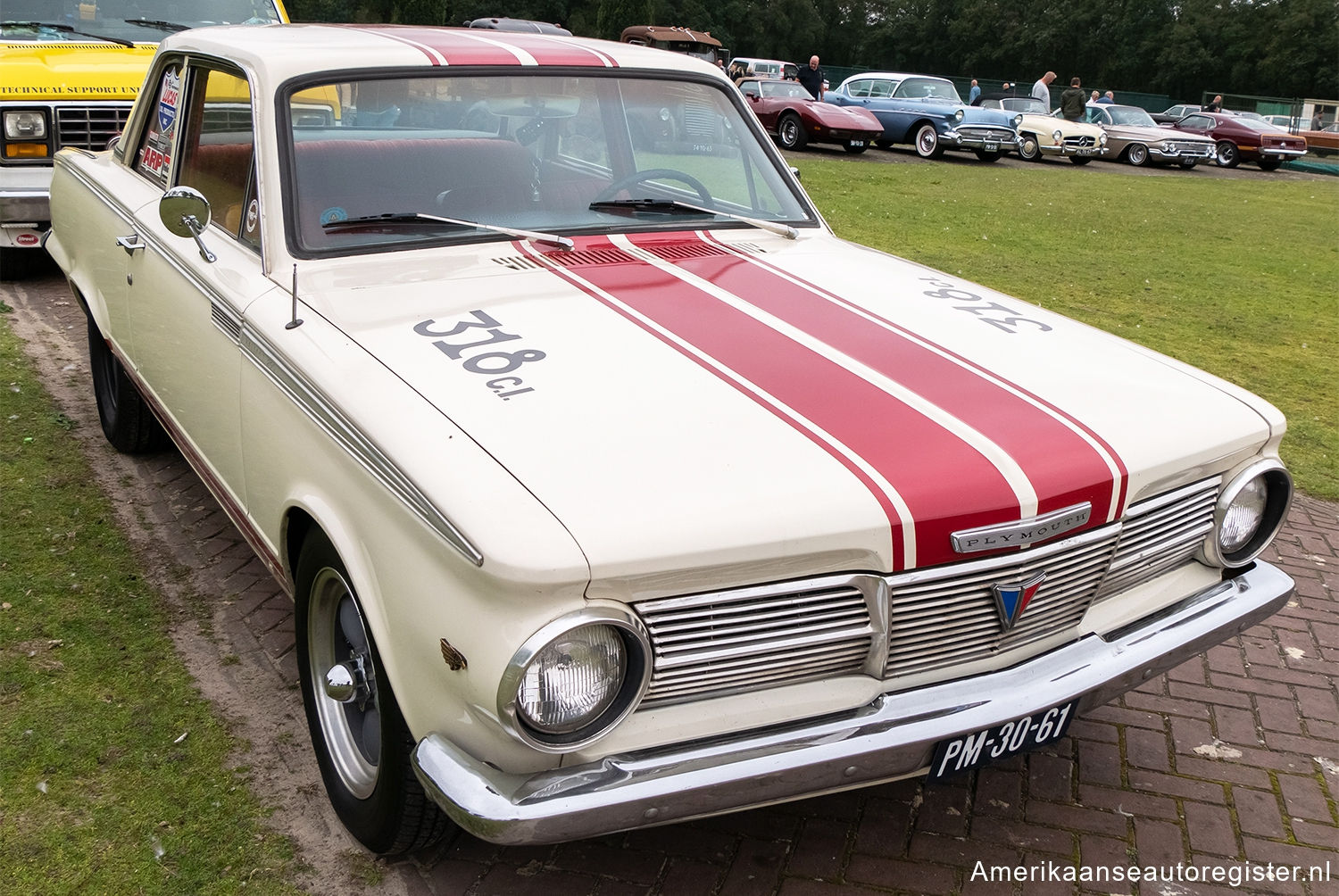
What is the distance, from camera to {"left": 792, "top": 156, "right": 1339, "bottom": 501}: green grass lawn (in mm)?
7484

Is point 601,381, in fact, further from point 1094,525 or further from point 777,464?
point 1094,525

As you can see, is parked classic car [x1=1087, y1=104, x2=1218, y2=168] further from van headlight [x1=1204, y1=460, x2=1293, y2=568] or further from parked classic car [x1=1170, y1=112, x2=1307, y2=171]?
van headlight [x1=1204, y1=460, x2=1293, y2=568]

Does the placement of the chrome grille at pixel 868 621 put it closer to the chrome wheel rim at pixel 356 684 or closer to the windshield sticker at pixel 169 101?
the chrome wheel rim at pixel 356 684

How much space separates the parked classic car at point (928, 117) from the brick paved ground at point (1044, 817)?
60.4 ft

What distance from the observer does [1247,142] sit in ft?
85.7

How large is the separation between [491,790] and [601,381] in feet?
3.02

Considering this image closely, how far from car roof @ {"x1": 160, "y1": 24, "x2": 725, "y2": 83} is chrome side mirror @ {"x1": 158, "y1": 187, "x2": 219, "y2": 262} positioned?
0.41 metres

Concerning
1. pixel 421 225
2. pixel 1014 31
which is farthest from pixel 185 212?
pixel 1014 31

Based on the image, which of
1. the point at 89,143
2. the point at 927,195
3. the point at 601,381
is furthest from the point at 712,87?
the point at 927,195

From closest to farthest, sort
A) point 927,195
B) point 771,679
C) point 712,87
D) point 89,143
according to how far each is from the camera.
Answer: point 771,679 < point 712,87 < point 89,143 < point 927,195

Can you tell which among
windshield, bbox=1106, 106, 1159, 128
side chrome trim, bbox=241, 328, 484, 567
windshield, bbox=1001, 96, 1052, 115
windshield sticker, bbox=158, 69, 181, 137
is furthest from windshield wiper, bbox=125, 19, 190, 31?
windshield, bbox=1106, 106, 1159, 128

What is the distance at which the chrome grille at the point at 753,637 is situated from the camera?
2.09 meters

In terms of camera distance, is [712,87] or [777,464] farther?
[712,87]

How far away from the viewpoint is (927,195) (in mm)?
15234
